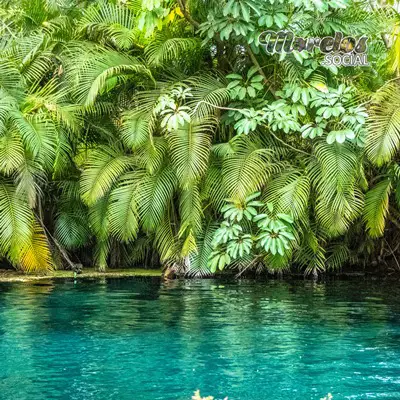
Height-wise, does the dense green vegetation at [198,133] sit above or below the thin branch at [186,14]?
below

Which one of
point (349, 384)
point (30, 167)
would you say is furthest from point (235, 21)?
point (349, 384)

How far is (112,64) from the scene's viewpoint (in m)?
11.7

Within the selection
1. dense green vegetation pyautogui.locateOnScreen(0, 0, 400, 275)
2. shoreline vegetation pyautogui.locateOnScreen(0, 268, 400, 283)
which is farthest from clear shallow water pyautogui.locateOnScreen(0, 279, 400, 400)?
dense green vegetation pyautogui.locateOnScreen(0, 0, 400, 275)

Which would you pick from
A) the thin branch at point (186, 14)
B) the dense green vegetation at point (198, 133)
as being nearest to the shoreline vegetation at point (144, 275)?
the dense green vegetation at point (198, 133)

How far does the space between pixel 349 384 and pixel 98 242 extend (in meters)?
7.78

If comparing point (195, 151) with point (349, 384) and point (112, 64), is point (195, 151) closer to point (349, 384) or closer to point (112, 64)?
point (112, 64)

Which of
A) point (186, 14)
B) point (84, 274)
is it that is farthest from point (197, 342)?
point (186, 14)

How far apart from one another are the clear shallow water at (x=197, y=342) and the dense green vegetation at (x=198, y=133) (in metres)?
1.21

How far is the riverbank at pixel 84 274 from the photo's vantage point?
1210cm

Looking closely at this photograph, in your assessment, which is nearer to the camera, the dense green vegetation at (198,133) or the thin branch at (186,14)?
the dense green vegetation at (198,133)

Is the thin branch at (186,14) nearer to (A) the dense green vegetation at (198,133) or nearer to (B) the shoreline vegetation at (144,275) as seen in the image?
(A) the dense green vegetation at (198,133)

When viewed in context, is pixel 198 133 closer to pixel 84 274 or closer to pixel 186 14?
pixel 186 14

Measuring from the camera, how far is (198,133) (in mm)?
11641

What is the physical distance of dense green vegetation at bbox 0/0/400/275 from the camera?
1112 cm
